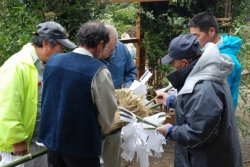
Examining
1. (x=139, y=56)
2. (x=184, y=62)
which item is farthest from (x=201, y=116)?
(x=139, y=56)

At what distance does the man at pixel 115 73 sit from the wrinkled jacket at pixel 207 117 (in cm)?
107

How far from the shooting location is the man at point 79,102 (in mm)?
2371

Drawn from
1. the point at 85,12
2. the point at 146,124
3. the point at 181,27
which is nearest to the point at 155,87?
the point at 181,27

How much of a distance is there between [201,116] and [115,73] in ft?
5.51

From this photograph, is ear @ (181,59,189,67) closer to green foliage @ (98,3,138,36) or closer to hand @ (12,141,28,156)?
hand @ (12,141,28,156)

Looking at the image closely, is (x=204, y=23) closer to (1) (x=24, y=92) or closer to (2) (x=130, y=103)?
(2) (x=130, y=103)

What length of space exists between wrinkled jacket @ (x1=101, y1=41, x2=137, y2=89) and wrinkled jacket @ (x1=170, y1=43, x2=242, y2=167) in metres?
1.38

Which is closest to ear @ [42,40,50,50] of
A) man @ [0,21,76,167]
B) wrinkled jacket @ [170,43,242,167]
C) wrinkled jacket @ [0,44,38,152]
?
man @ [0,21,76,167]

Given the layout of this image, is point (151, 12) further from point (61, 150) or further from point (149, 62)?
point (61, 150)

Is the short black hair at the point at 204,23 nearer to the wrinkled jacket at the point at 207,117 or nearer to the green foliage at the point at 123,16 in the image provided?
the wrinkled jacket at the point at 207,117

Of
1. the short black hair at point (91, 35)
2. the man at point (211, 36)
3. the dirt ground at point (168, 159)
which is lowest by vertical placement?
the dirt ground at point (168, 159)

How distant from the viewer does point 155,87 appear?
581cm

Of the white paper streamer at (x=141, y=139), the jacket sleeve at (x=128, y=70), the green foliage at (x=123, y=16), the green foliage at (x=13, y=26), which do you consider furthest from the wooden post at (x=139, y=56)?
the white paper streamer at (x=141, y=139)

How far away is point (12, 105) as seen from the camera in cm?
271
